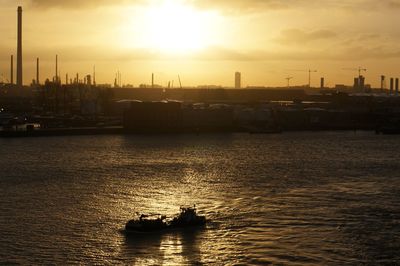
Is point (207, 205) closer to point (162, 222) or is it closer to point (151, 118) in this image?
point (162, 222)

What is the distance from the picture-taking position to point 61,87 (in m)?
72.8

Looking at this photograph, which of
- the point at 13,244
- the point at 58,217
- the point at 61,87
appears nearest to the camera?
the point at 13,244

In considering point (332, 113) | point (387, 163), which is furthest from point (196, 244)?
point (332, 113)

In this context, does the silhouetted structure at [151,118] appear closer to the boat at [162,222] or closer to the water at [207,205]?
the water at [207,205]

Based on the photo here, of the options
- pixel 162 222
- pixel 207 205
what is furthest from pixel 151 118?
pixel 162 222

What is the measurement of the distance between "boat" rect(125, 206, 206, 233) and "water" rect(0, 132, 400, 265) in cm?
26

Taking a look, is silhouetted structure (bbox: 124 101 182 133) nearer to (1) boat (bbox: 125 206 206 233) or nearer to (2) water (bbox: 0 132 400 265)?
(2) water (bbox: 0 132 400 265)

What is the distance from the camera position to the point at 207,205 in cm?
1744

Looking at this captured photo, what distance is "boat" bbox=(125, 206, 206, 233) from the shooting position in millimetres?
14328

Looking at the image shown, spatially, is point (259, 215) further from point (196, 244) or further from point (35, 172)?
A: point (35, 172)

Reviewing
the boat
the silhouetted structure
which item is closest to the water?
the boat

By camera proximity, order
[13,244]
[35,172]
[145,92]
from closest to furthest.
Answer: [13,244] < [35,172] < [145,92]

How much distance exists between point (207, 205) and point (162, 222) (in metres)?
2.94

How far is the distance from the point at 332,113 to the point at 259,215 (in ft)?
165
